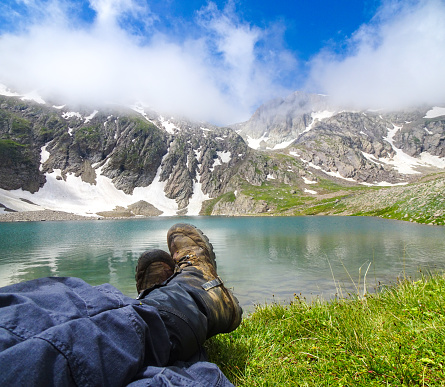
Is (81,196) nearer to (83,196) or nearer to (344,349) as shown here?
(83,196)

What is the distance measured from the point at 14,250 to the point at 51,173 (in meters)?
126

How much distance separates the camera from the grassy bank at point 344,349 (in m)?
1.96

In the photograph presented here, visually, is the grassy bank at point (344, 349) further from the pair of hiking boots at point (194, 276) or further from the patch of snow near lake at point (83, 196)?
the patch of snow near lake at point (83, 196)

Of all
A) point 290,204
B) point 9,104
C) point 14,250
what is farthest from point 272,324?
point 9,104

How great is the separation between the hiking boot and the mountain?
321ft

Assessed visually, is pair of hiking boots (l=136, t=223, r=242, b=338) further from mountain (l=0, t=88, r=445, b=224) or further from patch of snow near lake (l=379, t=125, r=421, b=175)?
patch of snow near lake (l=379, t=125, r=421, b=175)

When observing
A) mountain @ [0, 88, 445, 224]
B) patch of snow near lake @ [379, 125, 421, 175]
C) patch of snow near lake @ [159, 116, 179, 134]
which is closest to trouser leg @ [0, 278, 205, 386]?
mountain @ [0, 88, 445, 224]

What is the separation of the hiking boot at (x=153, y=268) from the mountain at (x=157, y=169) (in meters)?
97.8

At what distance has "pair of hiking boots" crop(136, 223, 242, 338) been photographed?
2.60m

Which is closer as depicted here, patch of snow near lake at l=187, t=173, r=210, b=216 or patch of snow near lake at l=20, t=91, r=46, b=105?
patch of snow near lake at l=187, t=173, r=210, b=216

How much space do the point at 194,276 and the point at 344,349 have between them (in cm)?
184

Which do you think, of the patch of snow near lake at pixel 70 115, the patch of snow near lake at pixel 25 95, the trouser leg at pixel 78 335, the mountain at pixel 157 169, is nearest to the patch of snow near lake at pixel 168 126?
the mountain at pixel 157 169

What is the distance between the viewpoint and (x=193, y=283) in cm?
289

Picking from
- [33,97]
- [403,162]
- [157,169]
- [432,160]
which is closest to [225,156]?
[157,169]
